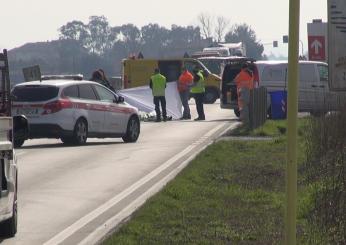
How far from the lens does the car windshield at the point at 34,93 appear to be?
2514 cm

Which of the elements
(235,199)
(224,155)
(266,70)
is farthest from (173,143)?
(235,199)

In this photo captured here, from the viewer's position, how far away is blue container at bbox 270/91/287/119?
33.7 m

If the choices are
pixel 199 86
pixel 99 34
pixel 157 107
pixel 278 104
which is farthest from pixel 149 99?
pixel 99 34

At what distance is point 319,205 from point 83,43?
101044 mm

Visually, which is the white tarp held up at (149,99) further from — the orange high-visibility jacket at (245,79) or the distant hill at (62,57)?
the distant hill at (62,57)

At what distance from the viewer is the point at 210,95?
53000mm

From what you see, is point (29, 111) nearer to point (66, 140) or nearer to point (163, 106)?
point (66, 140)

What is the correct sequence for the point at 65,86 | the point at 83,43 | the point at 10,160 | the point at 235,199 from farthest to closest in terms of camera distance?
the point at 83,43
the point at 65,86
the point at 235,199
the point at 10,160

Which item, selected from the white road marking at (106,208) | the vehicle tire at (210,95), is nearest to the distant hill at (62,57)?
the vehicle tire at (210,95)

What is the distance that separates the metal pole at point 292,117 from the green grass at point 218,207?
11.6 feet

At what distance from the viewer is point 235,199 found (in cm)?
1460

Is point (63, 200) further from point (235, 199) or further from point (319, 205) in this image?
point (319, 205)

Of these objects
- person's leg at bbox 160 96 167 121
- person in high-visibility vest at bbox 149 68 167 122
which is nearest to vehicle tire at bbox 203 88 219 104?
person's leg at bbox 160 96 167 121

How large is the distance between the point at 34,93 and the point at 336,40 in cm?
1642
